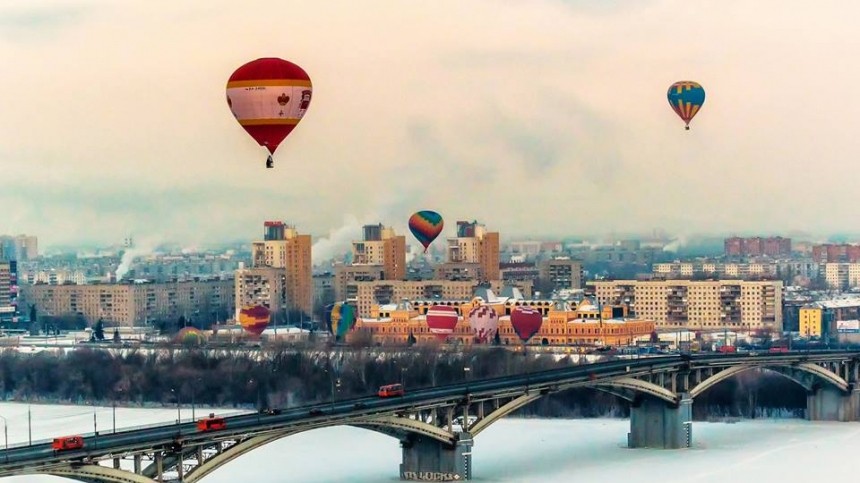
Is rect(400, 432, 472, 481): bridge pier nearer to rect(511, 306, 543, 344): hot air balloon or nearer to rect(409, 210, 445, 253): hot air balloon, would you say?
rect(511, 306, 543, 344): hot air balloon

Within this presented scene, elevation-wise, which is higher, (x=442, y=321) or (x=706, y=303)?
(x=706, y=303)

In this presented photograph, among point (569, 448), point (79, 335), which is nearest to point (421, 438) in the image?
point (569, 448)

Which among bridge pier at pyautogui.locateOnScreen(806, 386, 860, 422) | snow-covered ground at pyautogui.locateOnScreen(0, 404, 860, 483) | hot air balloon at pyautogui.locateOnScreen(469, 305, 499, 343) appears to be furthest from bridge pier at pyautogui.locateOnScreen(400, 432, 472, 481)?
hot air balloon at pyautogui.locateOnScreen(469, 305, 499, 343)

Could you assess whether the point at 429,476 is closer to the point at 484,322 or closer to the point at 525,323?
the point at 525,323

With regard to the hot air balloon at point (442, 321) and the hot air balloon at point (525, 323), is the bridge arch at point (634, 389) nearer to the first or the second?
the hot air balloon at point (525, 323)

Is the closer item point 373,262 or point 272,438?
point 272,438

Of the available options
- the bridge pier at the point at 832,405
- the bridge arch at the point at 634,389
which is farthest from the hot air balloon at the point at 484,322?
the bridge arch at the point at 634,389

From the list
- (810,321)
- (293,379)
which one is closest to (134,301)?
(810,321)
